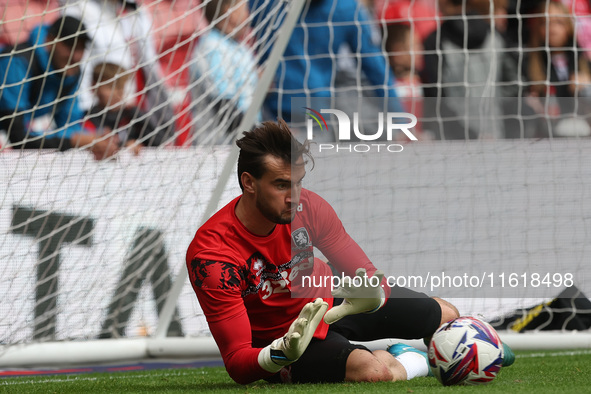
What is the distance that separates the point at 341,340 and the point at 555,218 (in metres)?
2.05

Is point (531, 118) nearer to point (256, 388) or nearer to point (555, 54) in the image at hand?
point (555, 54)

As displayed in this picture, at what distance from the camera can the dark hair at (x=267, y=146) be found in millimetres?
3246

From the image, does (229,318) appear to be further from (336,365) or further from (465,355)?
(465,355)

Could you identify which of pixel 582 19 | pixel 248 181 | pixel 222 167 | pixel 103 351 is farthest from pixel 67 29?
pixel 582 19

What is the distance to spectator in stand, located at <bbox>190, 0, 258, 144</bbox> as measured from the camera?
470 cm

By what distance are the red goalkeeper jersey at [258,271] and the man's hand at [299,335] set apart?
0.15 m

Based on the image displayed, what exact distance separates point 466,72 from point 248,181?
97.2 inches

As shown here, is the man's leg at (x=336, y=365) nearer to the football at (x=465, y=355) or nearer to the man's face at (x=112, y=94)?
the football at (x=465, y=355)

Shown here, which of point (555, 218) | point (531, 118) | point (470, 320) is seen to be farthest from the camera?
point (531, 118)

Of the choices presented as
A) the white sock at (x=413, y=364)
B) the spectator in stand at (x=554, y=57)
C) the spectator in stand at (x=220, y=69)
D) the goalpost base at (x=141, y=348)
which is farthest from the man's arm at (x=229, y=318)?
the spectator in stand at (x=554, y=57)

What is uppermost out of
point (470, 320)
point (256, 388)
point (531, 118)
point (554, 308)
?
point (531, 118)

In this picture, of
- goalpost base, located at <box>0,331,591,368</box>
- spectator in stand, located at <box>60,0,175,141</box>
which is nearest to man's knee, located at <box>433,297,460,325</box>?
goalpost base, located at <box>0,331,591,368</box>

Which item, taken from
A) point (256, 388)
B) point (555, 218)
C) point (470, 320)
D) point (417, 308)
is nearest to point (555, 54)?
point (555, 218)

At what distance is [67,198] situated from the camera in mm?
4512
